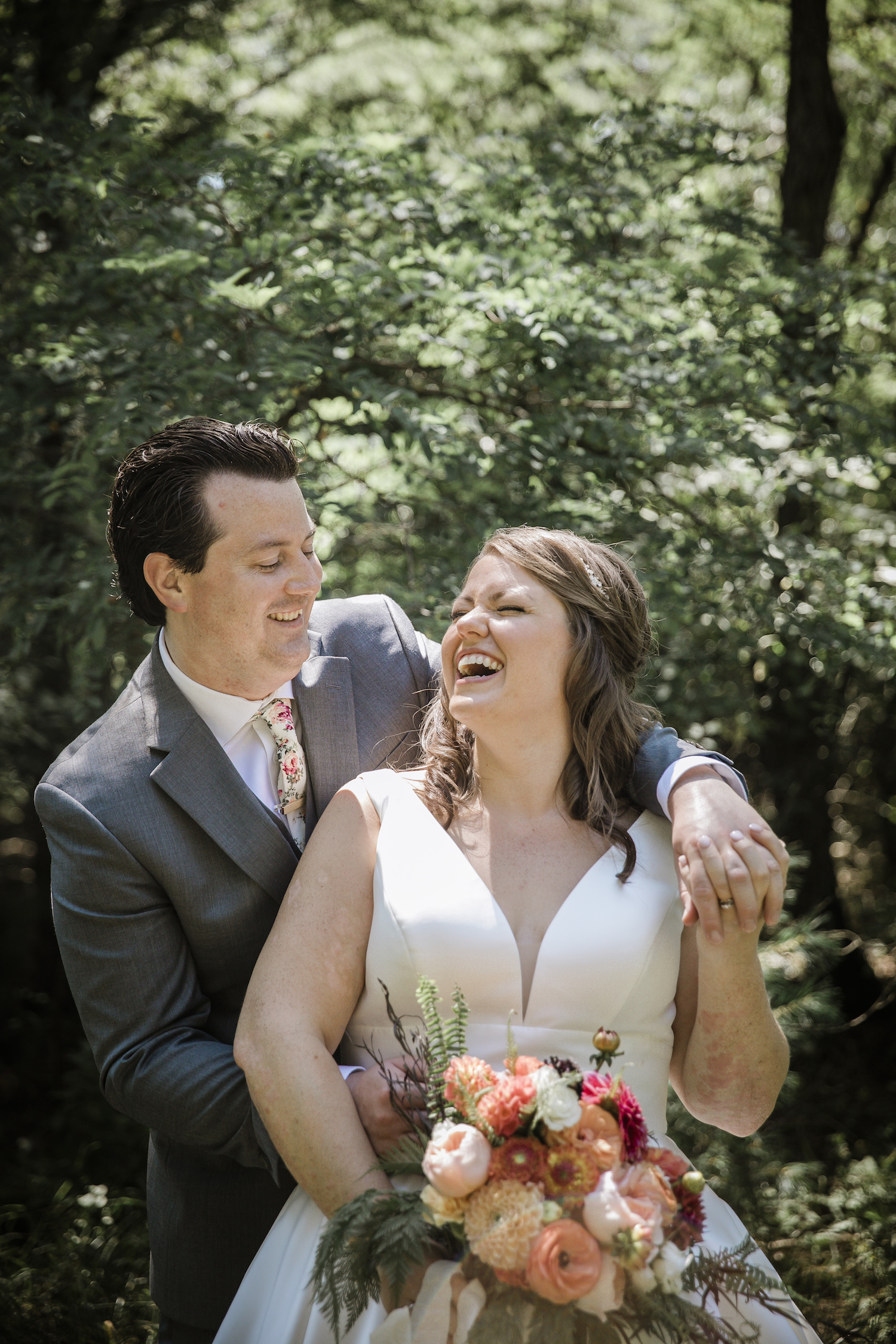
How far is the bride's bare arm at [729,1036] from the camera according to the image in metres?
2.11

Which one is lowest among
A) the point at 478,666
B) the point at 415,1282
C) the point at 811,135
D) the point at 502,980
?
the point at 415,1282

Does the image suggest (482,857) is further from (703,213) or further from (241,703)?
(703,213)

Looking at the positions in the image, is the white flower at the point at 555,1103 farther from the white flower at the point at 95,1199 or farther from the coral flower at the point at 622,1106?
the white flower at the point at 95,1199

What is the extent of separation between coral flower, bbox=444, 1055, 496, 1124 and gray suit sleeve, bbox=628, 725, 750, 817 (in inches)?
36.2

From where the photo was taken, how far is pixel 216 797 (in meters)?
2.34

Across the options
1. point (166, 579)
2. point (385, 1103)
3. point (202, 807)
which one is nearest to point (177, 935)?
point (202, 807)

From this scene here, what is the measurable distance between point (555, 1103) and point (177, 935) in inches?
44.0

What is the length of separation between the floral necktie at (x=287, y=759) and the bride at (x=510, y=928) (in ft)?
0.57

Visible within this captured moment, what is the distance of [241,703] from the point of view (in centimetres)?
252

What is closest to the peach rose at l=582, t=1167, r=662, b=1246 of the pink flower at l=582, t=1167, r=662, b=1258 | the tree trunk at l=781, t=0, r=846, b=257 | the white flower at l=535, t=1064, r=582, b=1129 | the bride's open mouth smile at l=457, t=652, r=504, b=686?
the pink flower at l=582, t=1167, r=662, b=1258

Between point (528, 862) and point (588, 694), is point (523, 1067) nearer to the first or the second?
point (528, 862)

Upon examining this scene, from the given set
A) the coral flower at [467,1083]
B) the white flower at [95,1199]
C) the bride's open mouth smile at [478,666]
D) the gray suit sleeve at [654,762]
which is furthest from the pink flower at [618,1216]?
the white flower at [95,1199]

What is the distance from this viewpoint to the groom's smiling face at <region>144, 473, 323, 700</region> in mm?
2430

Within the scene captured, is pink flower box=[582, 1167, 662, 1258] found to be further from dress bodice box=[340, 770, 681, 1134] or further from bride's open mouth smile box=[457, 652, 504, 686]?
bride's open mouth smile box=[457, 652, 504, 686]
